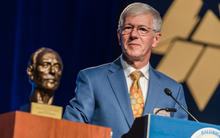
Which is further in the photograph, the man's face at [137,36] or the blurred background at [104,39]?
the blurred background at [104,39]

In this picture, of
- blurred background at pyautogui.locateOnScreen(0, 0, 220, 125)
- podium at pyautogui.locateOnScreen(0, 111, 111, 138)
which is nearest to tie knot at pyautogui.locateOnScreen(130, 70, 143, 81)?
podium at pyautogui.locateOnScreen(0, 111, 111, 138)

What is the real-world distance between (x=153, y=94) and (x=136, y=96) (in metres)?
0.11

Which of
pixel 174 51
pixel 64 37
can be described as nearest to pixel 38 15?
pixel 64 37

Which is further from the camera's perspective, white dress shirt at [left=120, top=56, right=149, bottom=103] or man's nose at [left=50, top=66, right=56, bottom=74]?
white dress shirt at [left=120, top=56, right=149, bottom=103]

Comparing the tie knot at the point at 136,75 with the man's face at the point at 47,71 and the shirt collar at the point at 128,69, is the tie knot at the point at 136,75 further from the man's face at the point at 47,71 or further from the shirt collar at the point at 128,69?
the man's face at the point at 47,71

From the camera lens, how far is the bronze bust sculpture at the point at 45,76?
2.40 m

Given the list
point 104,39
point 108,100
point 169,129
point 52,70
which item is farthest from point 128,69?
point 104,39

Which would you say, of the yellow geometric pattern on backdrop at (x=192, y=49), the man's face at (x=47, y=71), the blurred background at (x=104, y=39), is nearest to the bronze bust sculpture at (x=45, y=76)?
the man's face at (x=47, y=71)

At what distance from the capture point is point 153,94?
269cm

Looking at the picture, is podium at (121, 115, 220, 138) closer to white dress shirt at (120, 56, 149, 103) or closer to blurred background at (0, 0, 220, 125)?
white dress shirt at (120, 56, 149, 103)

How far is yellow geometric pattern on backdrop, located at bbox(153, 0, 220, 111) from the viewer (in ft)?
14.6

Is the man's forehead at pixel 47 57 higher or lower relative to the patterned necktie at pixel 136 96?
higher

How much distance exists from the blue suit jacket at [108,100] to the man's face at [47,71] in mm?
189

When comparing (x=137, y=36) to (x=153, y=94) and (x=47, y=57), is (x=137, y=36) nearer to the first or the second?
(x=153, y=94)
